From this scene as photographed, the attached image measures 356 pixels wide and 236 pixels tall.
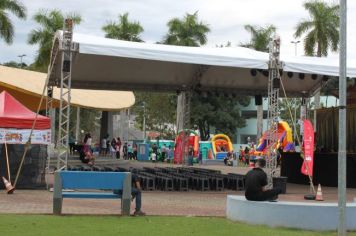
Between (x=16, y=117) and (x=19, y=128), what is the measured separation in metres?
0.35

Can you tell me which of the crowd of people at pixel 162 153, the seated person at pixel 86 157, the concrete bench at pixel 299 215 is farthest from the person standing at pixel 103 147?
the concrete bench at pixel 299 215

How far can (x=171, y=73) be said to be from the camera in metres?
24.2

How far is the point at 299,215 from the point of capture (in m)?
10.3

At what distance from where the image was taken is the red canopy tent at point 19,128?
56.0 ft

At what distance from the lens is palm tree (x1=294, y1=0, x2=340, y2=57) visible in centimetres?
4466

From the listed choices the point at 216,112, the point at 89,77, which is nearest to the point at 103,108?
the point at 89,77

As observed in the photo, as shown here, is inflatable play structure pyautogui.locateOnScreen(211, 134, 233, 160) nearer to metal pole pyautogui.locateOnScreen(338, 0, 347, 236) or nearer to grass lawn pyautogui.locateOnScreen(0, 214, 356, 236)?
grass lawn pyautogui.locateOnScreen(0, 214, 356, 236)

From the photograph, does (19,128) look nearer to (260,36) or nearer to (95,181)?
(95,181)

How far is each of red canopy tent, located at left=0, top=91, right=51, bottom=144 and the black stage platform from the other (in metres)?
11.5

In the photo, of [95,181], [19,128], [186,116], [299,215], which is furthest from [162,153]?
[299,215]

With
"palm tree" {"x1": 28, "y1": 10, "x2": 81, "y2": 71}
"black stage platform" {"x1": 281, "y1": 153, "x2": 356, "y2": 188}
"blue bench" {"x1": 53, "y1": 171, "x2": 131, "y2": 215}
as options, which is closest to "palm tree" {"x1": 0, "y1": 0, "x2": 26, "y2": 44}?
"palm tree" {"x1": 28, "y1": 10, "x2": 81, "y2": 71}

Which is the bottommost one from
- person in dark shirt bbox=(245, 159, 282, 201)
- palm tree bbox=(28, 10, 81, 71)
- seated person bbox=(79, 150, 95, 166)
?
person in dark shirt bbox=(245, 159, 282, 201)

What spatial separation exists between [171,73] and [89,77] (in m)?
3.47

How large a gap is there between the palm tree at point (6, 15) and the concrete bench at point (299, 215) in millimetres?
36291
